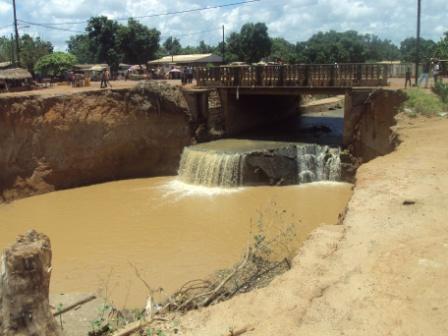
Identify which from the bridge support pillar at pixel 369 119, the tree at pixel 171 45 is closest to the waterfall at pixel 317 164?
the bridge support pillar at pixel 369 119

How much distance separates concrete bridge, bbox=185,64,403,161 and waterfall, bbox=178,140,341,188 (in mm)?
1392

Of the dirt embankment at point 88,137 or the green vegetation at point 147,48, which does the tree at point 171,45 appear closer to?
the green vegetation at point 147,48

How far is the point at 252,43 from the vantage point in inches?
2093

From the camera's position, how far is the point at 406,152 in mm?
11422

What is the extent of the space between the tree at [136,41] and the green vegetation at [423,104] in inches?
1353

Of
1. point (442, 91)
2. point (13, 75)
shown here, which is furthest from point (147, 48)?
point (442, 91)

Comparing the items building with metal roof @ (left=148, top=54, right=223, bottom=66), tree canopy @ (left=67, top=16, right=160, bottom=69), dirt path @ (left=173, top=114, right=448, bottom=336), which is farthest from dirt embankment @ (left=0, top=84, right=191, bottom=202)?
tree canopy @ (left=67, top=16, right=160, bottom=69)

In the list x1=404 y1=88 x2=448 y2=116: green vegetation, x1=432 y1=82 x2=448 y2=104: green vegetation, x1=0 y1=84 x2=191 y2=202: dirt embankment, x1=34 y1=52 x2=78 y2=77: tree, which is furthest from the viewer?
x1=34 y1=52 x2=78 y2=77: tree

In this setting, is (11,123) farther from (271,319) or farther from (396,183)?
(271,319)

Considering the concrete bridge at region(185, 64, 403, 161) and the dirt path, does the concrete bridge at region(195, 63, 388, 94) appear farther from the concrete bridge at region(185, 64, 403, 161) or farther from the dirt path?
the dirt path

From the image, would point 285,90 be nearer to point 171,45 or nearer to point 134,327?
point 134,327

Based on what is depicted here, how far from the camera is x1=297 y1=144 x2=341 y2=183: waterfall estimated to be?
18.1 m

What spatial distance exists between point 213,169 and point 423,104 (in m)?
7.49

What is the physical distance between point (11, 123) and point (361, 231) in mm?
14410
